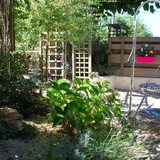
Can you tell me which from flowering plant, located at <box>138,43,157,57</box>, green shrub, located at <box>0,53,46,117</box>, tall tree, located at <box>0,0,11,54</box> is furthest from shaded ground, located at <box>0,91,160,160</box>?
flowering plant, located at <box>138,43,157,57</box>

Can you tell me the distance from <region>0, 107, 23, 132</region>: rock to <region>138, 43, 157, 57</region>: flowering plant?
199 inches

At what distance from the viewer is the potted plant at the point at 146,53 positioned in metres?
7.86

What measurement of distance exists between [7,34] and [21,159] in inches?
107

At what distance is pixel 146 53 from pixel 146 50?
87 mm

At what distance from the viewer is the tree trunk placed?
191 inches

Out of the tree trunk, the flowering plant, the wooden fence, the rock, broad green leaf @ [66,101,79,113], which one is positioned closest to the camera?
broad green leaf @ [66,101,79,113]

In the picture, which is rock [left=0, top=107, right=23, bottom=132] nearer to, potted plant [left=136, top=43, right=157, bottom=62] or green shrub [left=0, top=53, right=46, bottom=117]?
green shrub [left=0, top=53, right=46, bottom=117]

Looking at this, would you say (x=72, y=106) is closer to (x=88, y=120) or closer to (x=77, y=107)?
(x=77, y=107)

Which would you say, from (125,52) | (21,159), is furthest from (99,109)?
(125,52)

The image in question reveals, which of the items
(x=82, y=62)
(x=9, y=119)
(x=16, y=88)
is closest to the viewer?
(x=9, y=119)

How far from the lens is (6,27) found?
4.94 metres

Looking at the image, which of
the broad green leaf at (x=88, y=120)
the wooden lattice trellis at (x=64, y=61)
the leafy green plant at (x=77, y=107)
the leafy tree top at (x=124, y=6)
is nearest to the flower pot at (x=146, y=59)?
the leafy tree top at (x=124, y=6)

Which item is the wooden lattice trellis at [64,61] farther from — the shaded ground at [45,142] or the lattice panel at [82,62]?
the shaded ground at [45,142]

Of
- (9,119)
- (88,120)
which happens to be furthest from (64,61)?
(88,120)
